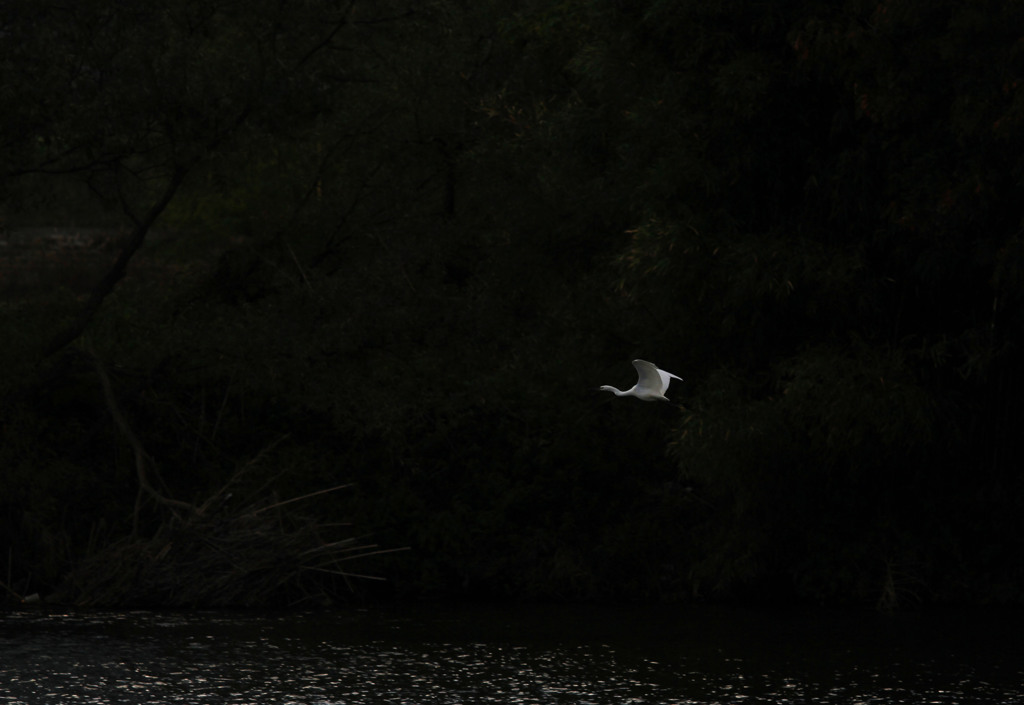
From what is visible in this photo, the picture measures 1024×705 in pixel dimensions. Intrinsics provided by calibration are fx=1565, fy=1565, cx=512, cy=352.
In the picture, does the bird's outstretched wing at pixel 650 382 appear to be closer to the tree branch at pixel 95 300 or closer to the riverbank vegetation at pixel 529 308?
the riverbank vegetation at pixel 529 308

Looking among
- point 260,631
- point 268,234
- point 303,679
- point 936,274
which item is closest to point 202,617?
point 260,631

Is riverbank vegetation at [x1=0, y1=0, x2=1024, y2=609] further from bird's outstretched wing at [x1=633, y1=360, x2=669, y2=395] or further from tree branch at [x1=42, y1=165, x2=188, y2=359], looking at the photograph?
bird's outstretched wing at [x1=633, y1=360, x2=669, y2=395]

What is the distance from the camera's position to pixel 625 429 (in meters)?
24.7

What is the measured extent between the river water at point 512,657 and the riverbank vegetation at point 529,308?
131 centimetres

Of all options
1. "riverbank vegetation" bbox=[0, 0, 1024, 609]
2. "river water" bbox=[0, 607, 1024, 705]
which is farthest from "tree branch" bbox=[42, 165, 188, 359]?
"river water" bbox=[0, 607, 1024, 705]

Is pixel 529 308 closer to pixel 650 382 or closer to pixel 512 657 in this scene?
pixel 512 657

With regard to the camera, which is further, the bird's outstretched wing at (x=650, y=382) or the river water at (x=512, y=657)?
the bird's outstretched wing at (x=650, y=382)

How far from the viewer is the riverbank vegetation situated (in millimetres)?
19781

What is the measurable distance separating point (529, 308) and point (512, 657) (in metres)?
9.08

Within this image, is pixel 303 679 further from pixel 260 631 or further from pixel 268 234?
pixel 268 234

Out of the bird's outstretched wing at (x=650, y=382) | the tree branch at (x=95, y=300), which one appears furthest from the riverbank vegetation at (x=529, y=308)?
the bird's outstretched wing at (x=650, y=382)

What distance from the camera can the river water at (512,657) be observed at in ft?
50.2

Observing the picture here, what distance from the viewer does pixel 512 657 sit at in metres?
17.5

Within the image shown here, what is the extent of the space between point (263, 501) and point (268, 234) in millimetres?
6032
